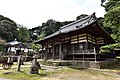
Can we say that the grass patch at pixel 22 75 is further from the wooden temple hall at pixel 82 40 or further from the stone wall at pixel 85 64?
the wooden temple hall at pixel 82 40

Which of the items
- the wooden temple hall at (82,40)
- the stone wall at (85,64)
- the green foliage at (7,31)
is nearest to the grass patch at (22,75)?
the stone wall at (85,64)

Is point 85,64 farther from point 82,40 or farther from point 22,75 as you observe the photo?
point 22,75

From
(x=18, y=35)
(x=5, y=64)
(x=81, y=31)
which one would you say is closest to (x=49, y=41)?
(x=81, y=31)

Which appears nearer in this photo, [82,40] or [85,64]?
[85,64]

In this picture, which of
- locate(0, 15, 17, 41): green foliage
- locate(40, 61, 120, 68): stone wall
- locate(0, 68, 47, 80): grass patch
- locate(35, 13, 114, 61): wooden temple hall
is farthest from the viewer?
Answer: locate(0, 15, 17, 41): green foliage

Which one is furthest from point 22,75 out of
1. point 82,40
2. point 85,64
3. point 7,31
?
point 7,31

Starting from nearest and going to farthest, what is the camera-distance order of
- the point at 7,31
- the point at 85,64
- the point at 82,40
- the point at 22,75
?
the point at 22,75 < the point at 85,64 < the point at 82,40 < the point at 7,31

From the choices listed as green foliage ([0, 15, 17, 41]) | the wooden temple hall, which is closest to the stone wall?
the wooden temple hall

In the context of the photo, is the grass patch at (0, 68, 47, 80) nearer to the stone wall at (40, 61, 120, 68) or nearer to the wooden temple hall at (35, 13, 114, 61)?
the stone wall at (40, 61, 120, 68)

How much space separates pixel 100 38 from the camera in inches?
895

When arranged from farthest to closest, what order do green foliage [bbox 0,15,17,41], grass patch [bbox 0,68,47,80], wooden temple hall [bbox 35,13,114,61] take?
green foliage [bbox 0,15,17,41] < wooden temple hall [bbox 35,13,114,61] < grass patch [bbox 0,68,47,80]

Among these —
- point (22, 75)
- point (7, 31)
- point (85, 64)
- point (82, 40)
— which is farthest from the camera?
point (7, 31)

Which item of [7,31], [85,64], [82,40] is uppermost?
[7,31]

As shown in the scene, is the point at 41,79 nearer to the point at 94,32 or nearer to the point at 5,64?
the point at 5,64
